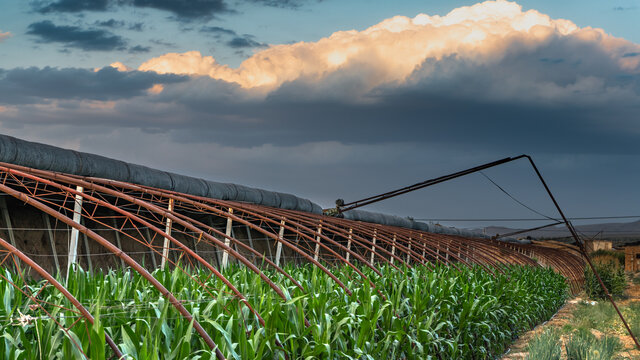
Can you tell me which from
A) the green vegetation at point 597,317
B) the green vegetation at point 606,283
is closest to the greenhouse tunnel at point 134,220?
the green vegetation at point 597,317

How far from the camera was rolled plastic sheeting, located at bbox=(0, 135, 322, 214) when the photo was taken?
11.7 m

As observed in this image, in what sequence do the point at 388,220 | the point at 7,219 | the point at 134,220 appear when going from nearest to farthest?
the point at 7,219, the point at 134,220, the point at 388,220

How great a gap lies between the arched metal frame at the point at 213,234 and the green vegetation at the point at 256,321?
182 mm

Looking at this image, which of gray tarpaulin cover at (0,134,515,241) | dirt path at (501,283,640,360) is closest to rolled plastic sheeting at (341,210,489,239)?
gray tarpaulin cover at (0,134,515,241)

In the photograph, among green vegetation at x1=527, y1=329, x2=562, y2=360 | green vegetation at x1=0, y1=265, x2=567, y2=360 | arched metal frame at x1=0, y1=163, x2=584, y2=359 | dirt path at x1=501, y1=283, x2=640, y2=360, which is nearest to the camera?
green vegetation at x1=0, y1=265, x2=567, y2=360

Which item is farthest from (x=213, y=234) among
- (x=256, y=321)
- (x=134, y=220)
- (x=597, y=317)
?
(x=256, y=321)

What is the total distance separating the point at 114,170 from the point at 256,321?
929 cm

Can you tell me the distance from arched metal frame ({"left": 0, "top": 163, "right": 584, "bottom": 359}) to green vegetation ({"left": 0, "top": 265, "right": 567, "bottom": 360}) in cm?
18

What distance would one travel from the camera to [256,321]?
607 cm

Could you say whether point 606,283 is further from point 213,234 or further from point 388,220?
point 213,234

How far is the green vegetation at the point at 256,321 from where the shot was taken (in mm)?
4852

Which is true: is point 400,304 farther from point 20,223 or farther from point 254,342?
point 20,223

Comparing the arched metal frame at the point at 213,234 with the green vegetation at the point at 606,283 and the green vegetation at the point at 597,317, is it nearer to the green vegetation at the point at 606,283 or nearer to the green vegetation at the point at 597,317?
the green vegetation at the point at 597,317

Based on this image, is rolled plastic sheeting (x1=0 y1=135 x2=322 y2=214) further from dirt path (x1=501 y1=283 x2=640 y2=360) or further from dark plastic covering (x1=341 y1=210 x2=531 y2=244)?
dirt path (x1=501 y1=283 x2=640 y2=360)
